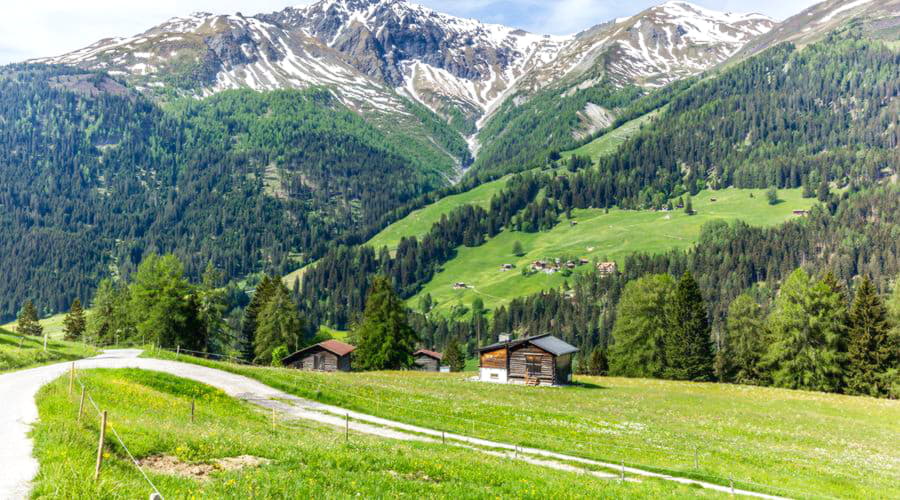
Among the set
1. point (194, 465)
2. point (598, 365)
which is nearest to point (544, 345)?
point (598, 365)

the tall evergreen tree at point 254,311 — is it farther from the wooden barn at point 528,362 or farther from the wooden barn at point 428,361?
the wooden barn at point 528,362

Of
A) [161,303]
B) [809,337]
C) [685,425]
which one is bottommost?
[685,425]

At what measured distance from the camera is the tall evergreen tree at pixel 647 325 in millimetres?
96125

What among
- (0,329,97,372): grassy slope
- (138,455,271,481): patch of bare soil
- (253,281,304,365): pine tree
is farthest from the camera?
(253,281,304,365): pine tree

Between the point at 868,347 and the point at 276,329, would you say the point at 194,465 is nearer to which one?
the point at 276,329

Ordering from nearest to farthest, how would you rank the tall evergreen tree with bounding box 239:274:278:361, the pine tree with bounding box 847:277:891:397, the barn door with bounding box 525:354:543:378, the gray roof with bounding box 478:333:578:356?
the pine tree with bounding box 847:277:891:397
the gray roof with bounding box 478:333:578:356
the barn door with bounding box 525:354:543:378
the tall evergreen tree with bounding box 239:274:278:361

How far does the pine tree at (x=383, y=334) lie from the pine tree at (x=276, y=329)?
14.0 m

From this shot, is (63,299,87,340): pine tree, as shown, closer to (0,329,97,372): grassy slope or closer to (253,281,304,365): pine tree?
(253,281,304,365): pine tree

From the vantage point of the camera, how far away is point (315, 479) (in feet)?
56.5

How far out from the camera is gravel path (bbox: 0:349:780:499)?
15.1 metres

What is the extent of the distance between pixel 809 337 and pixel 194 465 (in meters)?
88.4

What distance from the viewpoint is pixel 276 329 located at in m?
97.3

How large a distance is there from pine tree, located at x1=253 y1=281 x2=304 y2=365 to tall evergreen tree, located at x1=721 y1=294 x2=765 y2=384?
241ft

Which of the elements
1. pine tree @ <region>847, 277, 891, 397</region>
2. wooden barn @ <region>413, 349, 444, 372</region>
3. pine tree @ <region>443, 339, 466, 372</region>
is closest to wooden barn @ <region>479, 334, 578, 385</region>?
pine tree @ <region>847, 277, 891, 397</region>
